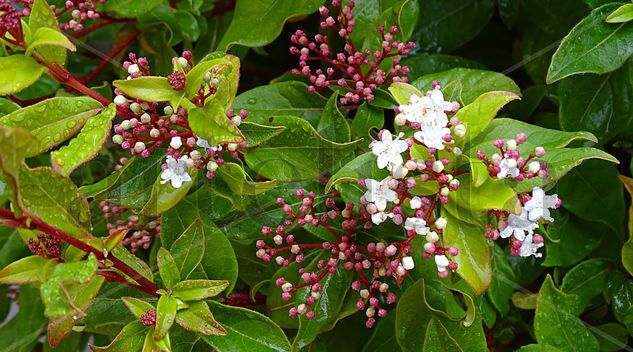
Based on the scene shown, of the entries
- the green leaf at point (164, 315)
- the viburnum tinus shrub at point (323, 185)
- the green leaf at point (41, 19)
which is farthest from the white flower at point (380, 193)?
the green leaf at point (41, 19)

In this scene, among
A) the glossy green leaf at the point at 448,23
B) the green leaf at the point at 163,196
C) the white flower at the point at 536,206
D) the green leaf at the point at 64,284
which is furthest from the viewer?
the glossy green leaf at the point at 448,23

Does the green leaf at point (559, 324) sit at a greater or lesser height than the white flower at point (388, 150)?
lesser

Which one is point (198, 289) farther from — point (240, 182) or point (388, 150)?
point (388, 150)

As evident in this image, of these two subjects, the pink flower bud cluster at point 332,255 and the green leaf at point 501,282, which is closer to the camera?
the pink flower bud cluster at point 332,255

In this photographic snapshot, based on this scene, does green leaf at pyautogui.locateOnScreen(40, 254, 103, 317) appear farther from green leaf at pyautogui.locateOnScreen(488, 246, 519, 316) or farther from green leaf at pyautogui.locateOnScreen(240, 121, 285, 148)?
green leaf at pyautogui.locateOnScreen(488, 246, 519, 316)

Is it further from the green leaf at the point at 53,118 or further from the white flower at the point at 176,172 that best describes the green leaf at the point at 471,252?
the green leaf at the point at 53,118

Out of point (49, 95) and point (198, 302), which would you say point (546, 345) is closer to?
point (198, 302)
